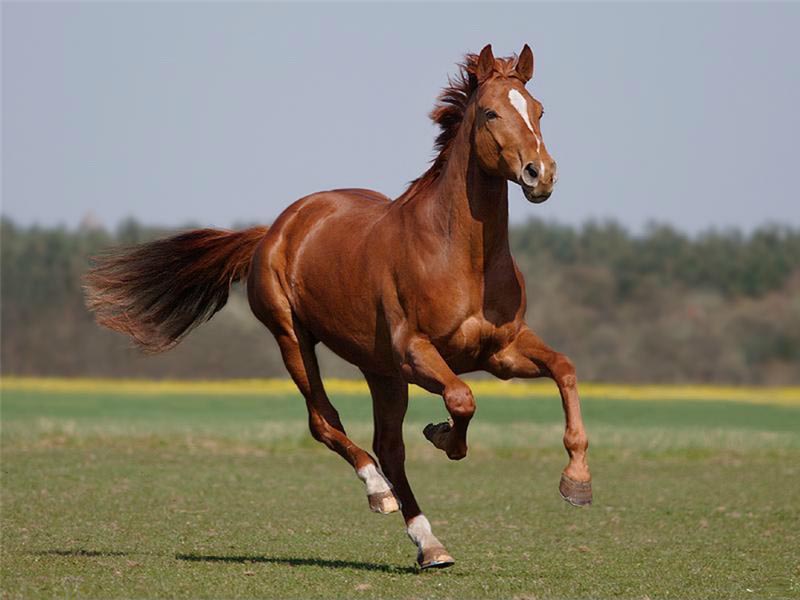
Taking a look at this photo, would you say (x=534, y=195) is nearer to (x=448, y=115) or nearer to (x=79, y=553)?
(x=448, y=115)

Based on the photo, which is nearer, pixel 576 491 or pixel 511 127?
pixel 576 491

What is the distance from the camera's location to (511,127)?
828 centimetres

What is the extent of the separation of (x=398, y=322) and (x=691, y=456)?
15.2 metres

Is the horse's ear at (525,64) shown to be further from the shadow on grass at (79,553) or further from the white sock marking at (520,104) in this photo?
the shadow on grass at (79,553)

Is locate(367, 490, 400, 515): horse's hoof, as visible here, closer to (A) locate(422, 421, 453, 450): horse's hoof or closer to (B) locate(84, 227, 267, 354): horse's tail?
(A) locate(422, 421, 453, 450): horse's hoof

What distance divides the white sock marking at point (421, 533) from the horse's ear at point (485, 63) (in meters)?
2.99

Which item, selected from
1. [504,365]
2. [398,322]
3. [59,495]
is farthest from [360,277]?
[59,495]

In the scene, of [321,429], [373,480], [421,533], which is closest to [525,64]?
[373,480]

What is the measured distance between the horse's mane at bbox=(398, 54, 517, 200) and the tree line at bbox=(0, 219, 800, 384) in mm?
37650

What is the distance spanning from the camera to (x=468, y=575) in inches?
374

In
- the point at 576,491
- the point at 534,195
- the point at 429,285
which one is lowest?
the point at 576,491

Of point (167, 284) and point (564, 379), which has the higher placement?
point (167, 284)

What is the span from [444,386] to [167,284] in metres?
3.69

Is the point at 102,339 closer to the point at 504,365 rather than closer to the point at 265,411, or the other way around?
the point at 265,411
